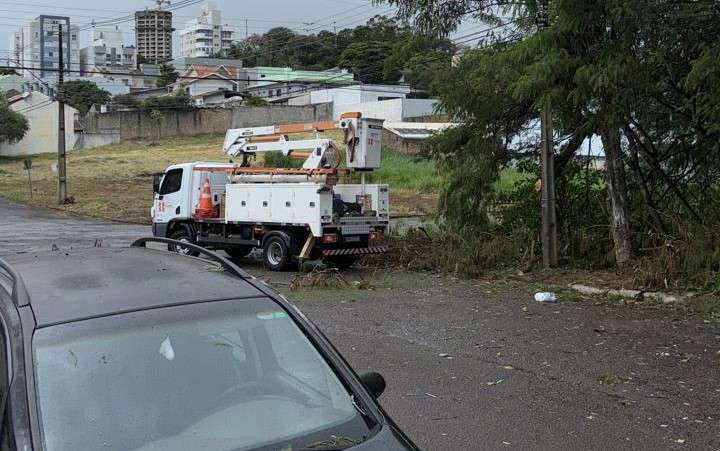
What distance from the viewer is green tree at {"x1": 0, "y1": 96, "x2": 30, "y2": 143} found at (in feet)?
250

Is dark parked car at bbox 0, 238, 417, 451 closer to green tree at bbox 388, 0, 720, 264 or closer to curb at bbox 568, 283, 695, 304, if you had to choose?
green tree at bbox 388, 0, 720, 264

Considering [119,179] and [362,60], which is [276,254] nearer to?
[119,179]

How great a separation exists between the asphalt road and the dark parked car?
6.95 feet

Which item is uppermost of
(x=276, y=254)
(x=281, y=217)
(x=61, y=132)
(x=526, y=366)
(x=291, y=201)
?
(x=61, y=132)

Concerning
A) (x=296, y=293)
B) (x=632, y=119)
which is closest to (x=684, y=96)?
(x=632, y=119)

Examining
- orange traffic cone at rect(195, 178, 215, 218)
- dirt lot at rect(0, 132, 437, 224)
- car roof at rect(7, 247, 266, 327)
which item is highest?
car roof at rect(7, 247, 266, 327)

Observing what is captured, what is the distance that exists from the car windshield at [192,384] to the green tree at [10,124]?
81763 millimetres

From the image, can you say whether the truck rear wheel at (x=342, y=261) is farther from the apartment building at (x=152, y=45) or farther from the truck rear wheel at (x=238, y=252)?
the apartment building at (x=152, y=45)

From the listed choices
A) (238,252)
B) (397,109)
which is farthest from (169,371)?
(397,109)

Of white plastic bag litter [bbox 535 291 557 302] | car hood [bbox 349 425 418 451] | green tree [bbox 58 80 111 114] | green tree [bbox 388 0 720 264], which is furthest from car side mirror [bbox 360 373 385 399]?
green tree [bbox 58 80 111 114]

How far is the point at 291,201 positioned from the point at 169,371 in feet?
41.8

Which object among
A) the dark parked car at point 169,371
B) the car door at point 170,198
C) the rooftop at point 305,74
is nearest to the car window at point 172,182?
the car door at point 170,198

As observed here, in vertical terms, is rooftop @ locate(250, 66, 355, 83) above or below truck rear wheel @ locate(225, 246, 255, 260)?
above

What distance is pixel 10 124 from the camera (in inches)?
3009
